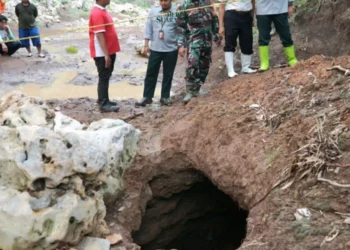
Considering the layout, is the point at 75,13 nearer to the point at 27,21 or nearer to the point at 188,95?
the point at 27,21

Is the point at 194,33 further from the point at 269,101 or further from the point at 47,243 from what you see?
the point at 47,243

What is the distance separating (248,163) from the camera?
15.0 feet

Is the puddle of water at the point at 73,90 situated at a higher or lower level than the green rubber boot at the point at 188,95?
lower

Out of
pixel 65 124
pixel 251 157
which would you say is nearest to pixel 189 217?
pixel 251 157

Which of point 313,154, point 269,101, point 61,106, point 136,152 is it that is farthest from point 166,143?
point 61,106

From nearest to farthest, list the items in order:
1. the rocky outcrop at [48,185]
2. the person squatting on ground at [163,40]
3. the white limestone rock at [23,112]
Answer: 1. the rocky outcrop at [48,185]
2. the white limestone rock at [23,112]
3. the person squatting on ground at [163,40]

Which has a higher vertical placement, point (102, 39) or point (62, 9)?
point (102, 39)

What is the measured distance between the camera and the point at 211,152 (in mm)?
5012

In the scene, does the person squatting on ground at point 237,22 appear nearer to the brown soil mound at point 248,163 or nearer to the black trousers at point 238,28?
the black trousers at point 238,28

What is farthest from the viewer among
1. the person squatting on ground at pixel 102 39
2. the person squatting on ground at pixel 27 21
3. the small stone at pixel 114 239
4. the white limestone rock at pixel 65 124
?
the person squatting on ground at pixel 27 21

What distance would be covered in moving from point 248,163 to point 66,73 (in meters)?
6.30

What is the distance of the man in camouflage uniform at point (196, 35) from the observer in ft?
19.4

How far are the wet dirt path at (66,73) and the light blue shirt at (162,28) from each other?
1.55 metres

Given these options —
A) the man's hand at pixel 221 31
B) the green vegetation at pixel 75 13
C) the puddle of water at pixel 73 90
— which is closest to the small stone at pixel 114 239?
the man's hand at pixel 221 31
